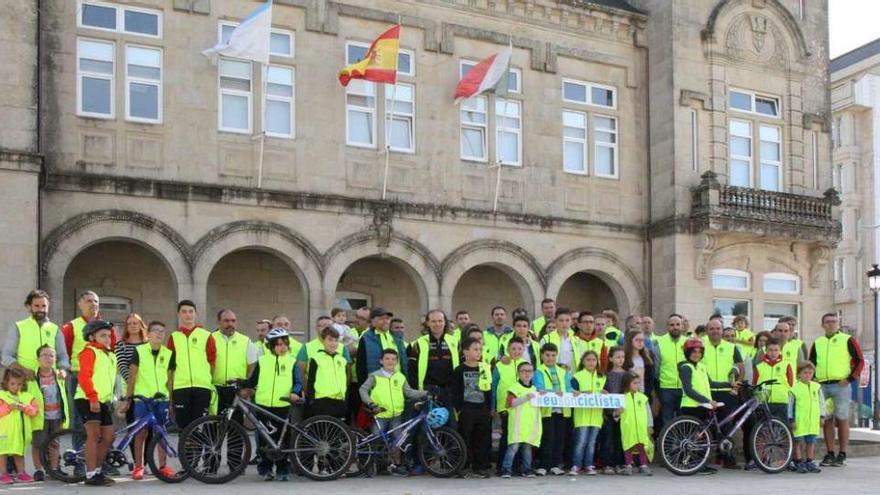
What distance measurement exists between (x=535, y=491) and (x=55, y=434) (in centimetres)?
497

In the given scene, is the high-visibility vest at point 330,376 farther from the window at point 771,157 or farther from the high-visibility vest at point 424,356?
the window at point 771,157

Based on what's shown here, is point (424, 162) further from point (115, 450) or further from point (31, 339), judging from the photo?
point (115, 450)

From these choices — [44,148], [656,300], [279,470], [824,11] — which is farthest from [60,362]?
[824,11]

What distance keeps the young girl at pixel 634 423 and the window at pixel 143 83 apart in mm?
10075

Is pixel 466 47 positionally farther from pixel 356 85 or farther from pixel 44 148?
Answer: pixel 44 148

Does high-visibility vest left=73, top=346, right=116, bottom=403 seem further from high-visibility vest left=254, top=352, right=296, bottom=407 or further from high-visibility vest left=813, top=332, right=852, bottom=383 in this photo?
high-visibility vest left=813, top=332, right=852, bottom=383

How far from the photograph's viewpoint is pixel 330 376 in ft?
44.4

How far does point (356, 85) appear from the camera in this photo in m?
22.9

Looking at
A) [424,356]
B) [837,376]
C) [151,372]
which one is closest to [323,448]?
[424,356]

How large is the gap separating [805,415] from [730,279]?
10755mm

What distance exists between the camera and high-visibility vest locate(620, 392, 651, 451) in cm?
1471

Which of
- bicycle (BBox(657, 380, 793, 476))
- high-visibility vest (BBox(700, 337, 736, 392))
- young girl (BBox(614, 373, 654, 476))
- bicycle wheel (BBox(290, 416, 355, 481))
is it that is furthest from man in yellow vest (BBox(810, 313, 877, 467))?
bicycle wheel (BBox(290, 416, 355, 481))

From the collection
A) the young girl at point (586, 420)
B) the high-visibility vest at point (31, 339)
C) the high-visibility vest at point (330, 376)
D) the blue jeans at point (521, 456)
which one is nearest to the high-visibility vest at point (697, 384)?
the young girl at point (586, 420)

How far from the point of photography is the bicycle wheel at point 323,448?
13.1m
